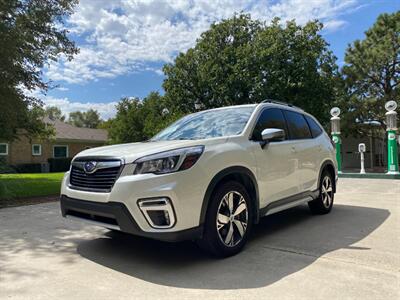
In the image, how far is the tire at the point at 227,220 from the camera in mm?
3863

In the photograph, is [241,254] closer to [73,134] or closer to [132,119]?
[132,119]

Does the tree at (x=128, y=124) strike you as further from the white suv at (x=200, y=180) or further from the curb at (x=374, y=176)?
the white suv at (x=200, y=180)

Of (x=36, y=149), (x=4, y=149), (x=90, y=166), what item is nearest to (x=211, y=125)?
(x=90, y=166)

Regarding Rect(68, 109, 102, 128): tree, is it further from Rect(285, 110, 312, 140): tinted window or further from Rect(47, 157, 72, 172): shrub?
Rect(285, 110, 312, 140): tinted window

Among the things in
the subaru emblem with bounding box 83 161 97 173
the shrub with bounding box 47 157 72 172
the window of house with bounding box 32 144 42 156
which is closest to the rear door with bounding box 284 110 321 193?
the subaru emblem with bounding box 83 161 97 173

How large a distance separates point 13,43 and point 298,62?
14489 millimetres

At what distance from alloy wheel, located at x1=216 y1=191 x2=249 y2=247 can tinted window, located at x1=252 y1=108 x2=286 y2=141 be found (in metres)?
0.92

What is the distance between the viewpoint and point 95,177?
399 cm

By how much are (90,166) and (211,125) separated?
5.87 ft

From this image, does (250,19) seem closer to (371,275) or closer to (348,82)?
(348,82)

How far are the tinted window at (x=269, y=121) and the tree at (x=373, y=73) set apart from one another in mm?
16588

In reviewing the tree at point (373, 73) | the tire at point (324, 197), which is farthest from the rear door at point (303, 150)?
the tree at point (373, 73)

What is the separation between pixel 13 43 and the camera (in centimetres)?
840

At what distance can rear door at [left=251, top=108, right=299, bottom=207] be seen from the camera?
466cm
